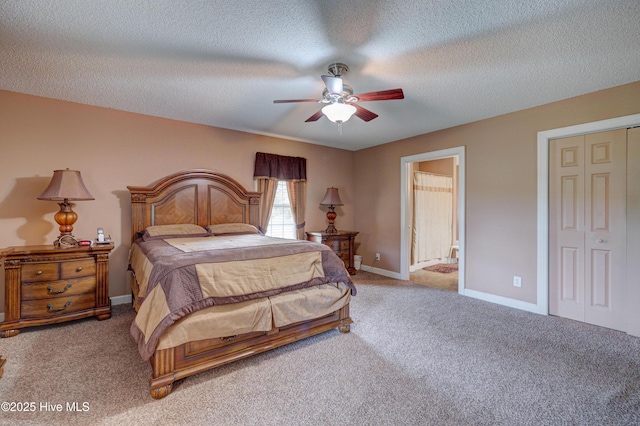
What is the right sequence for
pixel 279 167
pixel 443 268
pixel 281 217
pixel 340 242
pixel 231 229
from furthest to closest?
1. pixel 443 268
2. pixel 340 242
3. pixel 281 217
4. pixel 279 167
5. pixel 231 229

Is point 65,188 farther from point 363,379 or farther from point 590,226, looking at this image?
point 590,226

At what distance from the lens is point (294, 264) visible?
248 centimetres

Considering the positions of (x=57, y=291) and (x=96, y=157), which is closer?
(x=57, y=291)

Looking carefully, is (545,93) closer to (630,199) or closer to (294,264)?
(630,199)

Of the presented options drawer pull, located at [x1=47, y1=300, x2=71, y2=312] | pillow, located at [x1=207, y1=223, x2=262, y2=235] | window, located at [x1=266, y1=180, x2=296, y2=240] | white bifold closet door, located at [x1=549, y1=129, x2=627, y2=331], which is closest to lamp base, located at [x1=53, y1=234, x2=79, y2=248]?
drawer pull, located at [x1=47, y1=300, x2=71, y2=312]

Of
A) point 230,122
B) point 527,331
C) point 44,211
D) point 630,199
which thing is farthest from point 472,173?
point 44,211

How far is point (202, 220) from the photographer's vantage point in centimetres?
405

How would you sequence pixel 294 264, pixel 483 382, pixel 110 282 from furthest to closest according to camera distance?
1. pixel 110 282
2. pixel 294 264
3. pixel 483 382

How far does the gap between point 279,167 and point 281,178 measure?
0.19 m

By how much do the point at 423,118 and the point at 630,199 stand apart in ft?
7.45

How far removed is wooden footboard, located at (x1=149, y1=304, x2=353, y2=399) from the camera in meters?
1.85

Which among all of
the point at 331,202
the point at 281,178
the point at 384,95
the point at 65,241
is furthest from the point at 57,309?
the point at 331,202

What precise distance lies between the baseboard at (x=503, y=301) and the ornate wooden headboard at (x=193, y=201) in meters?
3.33

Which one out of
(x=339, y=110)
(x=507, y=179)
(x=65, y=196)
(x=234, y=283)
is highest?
(x=339, y=110)
